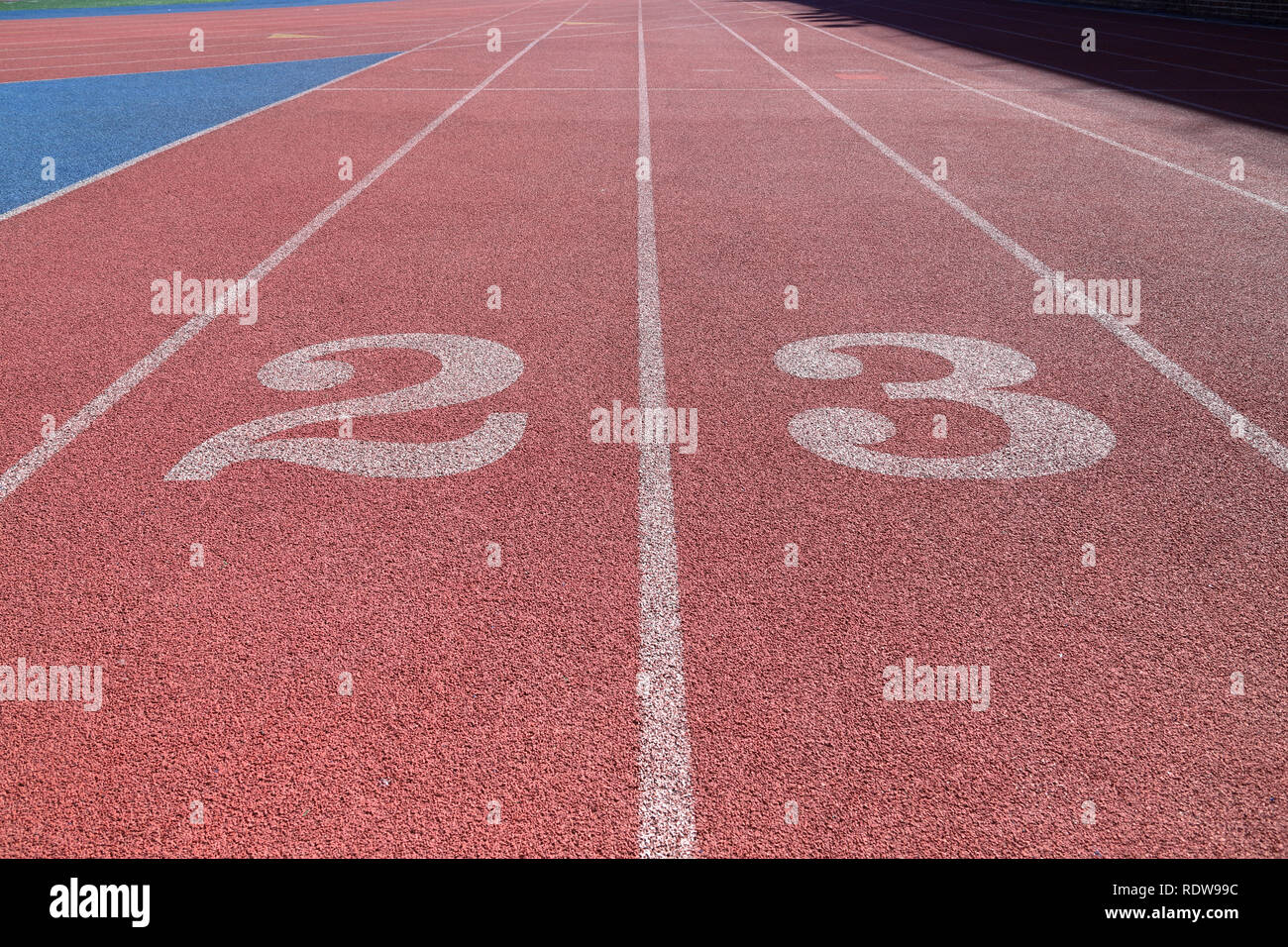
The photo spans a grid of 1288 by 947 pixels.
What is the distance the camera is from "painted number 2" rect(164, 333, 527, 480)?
4.58 metres

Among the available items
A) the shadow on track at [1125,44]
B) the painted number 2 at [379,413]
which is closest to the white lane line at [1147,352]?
the painted number 2 at [379,413]

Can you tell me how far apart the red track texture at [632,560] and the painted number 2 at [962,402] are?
3.8 inches

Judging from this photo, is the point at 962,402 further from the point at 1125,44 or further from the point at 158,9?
the point at 158,9

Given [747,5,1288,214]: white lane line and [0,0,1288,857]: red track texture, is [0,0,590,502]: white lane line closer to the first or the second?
[0,0,1288,857]: red track texture

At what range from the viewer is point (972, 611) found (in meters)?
3.59

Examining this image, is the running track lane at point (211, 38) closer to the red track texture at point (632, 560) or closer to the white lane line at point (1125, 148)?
the white lane line at point (1125, 148)

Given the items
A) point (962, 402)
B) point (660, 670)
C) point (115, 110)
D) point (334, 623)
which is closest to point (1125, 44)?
point (115, 110)

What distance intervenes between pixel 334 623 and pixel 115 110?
44.0 feet

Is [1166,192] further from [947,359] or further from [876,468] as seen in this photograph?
[876,468]

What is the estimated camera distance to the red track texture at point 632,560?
2818mm

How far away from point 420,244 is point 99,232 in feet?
8.77

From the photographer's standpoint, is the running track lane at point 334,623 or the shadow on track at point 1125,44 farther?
the shadow on track at point 1125,44
